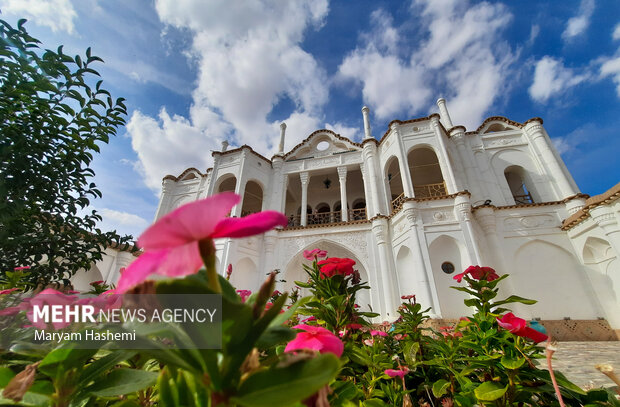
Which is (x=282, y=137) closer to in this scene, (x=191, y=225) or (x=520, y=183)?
(x=520, y=183)

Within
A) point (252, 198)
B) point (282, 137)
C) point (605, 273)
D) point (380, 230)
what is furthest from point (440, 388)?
point (252, 198)

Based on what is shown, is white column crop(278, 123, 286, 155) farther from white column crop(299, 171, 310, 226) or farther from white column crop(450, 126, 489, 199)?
white column crop(450, 126, 489, 199)

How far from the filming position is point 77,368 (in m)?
0.50

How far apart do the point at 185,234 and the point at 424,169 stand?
46.3 ft

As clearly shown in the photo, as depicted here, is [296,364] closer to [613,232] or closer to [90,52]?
[90,52]

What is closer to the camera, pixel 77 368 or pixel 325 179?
pixel 77 368

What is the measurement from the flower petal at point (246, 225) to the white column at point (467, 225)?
8.49 meters

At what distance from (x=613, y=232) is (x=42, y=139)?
34.9 ft

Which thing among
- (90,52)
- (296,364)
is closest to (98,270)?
(90,52)

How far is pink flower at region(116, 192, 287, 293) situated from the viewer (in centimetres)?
33

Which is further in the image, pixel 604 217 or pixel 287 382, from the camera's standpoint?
pixel 604 217

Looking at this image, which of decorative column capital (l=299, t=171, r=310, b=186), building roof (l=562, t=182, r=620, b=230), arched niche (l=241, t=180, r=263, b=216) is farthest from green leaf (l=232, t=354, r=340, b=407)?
arched niche (l=241, t=180, r=263, b=216)

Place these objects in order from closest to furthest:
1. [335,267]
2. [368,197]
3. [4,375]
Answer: [4,375] < [335,267] < [368,197]

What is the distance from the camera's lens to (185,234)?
0.36 m
